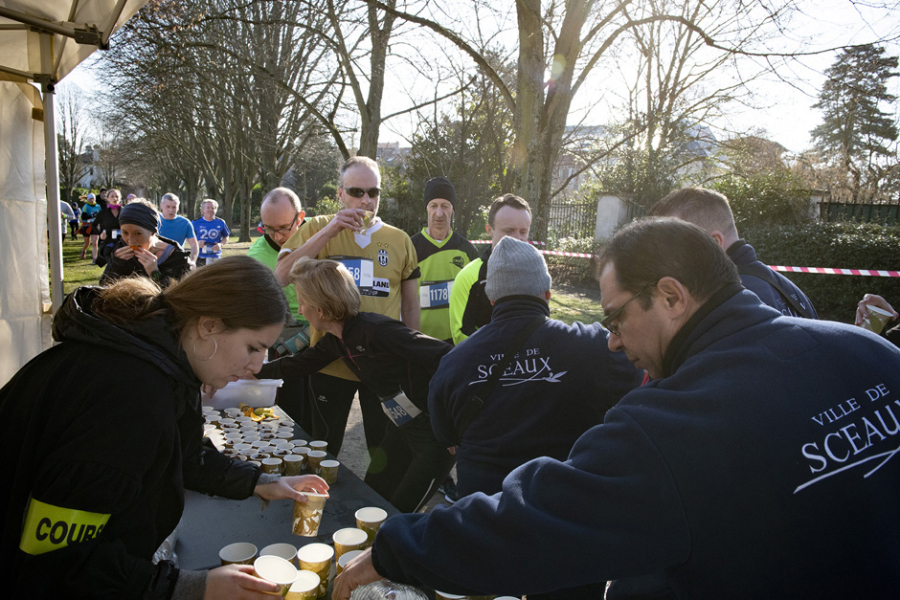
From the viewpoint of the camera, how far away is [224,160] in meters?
27.1

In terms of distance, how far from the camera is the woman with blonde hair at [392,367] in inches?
110

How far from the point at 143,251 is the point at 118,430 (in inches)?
148

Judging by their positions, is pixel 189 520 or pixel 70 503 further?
pixel 189 520

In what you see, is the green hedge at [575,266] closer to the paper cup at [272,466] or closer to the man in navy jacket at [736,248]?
the man in navy jacket at [736,248]

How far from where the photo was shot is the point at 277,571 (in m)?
1.42

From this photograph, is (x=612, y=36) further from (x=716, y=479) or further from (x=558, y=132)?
(x=716, y=479)

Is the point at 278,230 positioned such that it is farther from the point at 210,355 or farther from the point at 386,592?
the point at 386,592

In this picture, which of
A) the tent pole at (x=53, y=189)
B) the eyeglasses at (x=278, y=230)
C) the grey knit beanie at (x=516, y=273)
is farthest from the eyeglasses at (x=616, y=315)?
the tent pole at (x=53, y=189)

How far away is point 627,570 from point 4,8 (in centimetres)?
440

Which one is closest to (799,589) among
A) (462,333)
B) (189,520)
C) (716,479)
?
(716,479)

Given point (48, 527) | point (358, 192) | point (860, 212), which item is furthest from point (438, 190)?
point (860, 212)

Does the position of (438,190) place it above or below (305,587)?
above

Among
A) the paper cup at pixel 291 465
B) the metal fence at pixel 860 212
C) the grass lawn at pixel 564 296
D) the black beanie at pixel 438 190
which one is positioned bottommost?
the grass lawn at pixel 564 296

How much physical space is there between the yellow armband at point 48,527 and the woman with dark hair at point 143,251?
348 cm
